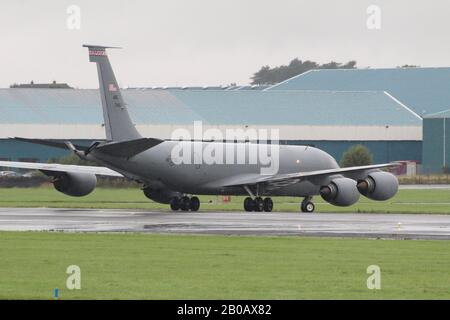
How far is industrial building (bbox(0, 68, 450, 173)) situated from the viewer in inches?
4188

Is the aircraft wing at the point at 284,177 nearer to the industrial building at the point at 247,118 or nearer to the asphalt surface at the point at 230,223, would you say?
the asphalt surface at the point at 230,223

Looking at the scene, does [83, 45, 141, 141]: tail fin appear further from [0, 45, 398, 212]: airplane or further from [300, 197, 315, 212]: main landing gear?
[300, 197, 315, 212]: main landing gear

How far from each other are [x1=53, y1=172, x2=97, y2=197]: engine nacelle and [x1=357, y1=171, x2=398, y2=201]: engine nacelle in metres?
13.4

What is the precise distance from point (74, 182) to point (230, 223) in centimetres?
1675

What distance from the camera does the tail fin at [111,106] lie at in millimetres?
52219

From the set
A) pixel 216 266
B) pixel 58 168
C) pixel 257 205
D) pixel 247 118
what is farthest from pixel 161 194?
pixel 247 118

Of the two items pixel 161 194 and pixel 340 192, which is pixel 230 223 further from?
pixel 161 194

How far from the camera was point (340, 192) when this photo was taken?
54906 mm

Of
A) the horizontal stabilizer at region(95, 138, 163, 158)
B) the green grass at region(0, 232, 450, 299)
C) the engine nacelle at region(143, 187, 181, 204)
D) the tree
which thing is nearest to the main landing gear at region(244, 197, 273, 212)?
→ the engine nacelle at region(143, 187, 181, 204)

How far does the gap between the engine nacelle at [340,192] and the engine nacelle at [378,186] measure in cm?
98

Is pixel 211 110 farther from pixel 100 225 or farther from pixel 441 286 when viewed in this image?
pixel 441 286

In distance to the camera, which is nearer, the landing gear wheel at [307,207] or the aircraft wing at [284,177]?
the landing gear wheel at [307,207]

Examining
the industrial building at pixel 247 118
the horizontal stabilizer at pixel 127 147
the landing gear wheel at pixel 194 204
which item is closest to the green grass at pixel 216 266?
the horizontal stabilizer at pixel 127 147
